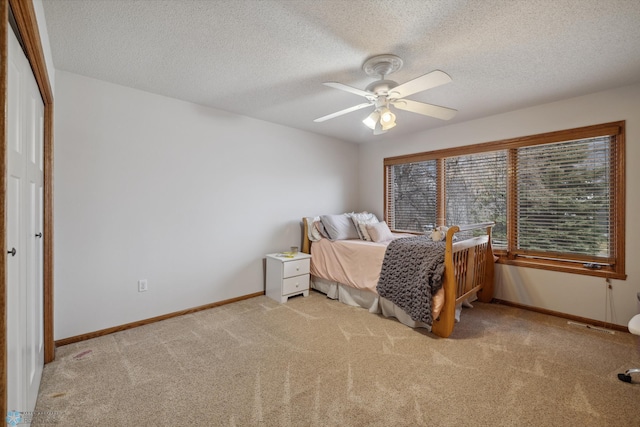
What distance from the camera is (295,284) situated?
3.62 metres

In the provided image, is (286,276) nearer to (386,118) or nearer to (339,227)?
(339,227)

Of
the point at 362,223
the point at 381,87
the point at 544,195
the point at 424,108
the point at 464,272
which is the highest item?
the point at 381,87

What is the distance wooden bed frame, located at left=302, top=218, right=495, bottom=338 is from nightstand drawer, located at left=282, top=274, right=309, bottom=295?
466 millimetres

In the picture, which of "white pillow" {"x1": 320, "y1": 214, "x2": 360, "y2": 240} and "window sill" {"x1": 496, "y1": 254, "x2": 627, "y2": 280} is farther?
"white pillow" {"x1": 320, "y1": 214, "x2": 360, "y2": 240}

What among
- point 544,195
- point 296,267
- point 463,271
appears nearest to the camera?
point 463,271

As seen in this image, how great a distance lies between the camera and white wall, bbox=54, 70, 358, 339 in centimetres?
247

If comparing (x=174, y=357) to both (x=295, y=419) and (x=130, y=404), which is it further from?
(x=295, y=419)

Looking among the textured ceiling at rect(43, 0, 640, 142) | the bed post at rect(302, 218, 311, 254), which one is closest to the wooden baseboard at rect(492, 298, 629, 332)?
the textured ceiling at rect(43, 0, 640, 142)

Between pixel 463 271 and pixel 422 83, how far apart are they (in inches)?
73.8

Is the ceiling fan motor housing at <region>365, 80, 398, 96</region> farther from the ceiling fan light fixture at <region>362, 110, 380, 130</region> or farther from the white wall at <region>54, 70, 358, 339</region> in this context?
the white wall at <region>54, 70, 358, 339</region>

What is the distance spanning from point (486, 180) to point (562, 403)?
258 cm

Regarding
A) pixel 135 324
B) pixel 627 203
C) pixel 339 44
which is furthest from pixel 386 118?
pixel 135 324

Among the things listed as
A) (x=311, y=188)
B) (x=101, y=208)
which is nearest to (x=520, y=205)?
(x=311, y=188)

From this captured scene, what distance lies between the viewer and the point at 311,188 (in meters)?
4.38
